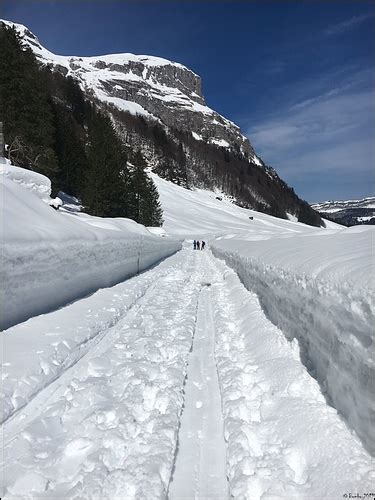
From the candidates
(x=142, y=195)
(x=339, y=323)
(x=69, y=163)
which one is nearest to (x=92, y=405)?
(x=339, y=323)

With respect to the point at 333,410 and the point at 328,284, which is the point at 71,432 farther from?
the point at 328,284

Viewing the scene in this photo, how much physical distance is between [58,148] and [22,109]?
1565cm

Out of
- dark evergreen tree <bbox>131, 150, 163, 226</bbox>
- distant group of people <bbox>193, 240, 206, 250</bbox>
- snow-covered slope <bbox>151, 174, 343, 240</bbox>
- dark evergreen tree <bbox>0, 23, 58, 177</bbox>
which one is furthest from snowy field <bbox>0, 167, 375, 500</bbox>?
snow-covered slope <bbox>151, 174, 343, 240</bbox>

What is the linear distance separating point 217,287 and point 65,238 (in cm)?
592

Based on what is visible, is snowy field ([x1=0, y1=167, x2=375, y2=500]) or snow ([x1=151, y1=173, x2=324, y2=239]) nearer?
snowy field ([x1=0, y1=167, x2=375, y2=500])

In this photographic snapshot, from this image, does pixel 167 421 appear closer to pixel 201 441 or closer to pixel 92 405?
pixel 201 441

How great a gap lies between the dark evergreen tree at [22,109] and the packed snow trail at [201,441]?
19.8 m

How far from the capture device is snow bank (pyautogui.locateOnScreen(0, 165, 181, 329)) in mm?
5023

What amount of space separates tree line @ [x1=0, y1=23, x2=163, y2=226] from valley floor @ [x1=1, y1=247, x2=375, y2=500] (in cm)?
1690

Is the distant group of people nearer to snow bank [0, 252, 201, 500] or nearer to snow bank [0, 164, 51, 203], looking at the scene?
snow bank [0, 164, 51, 203]

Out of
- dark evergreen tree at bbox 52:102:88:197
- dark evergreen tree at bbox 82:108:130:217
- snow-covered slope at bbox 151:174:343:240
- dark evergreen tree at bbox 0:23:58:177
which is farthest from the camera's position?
A: snow-covered slope at bbox 151:174:343:240

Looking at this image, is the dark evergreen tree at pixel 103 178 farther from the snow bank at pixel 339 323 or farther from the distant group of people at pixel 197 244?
the snow bank at pixel 339 323

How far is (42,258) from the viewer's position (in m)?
5.87

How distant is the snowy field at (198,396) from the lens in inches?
97.5
